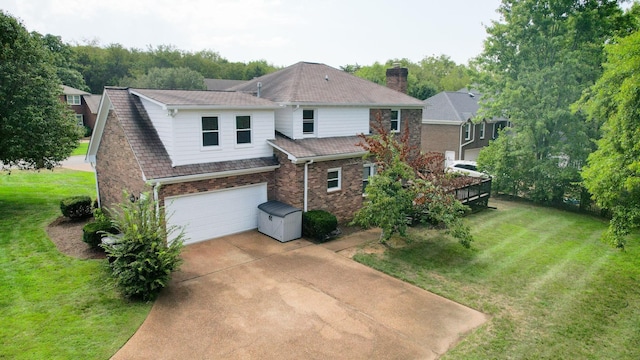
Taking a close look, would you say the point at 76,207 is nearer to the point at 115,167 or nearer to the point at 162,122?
the point at 115,167

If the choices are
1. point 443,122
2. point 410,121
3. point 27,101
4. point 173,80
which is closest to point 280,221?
point 410,121

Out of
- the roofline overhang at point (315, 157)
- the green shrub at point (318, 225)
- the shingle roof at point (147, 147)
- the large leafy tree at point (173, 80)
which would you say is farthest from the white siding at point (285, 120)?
the large leafy tree at point (173, 80)

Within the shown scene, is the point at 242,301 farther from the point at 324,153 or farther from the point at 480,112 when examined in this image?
the point at 480,112

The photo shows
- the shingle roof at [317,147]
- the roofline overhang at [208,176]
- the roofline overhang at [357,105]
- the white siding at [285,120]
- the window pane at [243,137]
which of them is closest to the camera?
the roofline overhang at [208,176]

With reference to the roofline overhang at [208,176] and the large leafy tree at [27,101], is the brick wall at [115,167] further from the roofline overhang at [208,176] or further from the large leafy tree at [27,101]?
the large leafy tree at [27,101]

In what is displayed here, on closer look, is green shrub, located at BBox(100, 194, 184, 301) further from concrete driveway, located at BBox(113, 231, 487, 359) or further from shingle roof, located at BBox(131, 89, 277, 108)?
shingle roof, located at BBox(131, 89, 277, 108)
